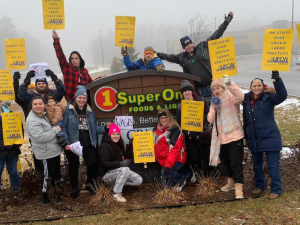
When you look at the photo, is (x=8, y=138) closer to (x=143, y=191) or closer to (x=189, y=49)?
(x=143, y=191)

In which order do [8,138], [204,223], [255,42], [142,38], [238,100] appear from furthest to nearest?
1. [142,38]
2. [255,42]
3. [8,138]
4. [238,100]
5. [204,223]

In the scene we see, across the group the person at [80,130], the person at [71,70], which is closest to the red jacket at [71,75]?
the person at [71,70]

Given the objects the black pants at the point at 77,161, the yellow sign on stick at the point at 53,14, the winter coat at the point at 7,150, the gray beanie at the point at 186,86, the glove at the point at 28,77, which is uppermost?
the yellow sign on stick at the point at 53,14

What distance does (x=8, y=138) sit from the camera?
4.54 meters

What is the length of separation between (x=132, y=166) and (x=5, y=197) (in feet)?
6.73

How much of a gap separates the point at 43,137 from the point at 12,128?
700 mm

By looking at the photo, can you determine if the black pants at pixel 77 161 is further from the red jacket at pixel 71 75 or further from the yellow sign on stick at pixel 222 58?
the yellow sign on stick at pixel 222 58

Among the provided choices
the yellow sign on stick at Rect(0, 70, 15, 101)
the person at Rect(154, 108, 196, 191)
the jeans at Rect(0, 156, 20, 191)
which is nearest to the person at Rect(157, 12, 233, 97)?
the person at Rect(154, 108, 196, 191)

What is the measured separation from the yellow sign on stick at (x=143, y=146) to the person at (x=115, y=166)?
0.21 m

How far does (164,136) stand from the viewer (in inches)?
189

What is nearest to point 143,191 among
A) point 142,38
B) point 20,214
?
point 20,214

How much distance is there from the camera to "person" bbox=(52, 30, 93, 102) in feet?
17.2

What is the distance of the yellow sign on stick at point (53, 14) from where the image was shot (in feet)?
16.3

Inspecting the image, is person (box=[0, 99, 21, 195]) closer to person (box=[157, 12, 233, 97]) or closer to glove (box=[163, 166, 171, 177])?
glove (box=[163, 166, 171, 177])
